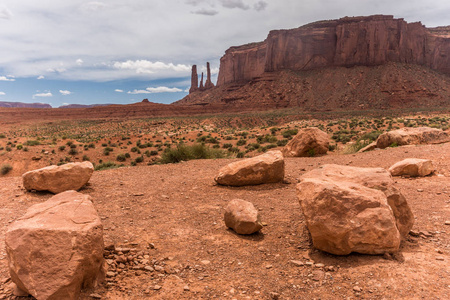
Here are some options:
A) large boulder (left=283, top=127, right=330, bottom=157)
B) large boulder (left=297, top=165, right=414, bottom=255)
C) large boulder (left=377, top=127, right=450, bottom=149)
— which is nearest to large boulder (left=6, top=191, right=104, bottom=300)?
large boulder (left=297, top=165, right=414, bottom=255)

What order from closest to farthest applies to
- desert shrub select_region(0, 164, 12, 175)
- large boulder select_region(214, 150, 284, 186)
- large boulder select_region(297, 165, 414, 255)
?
1. large boulder select_region(297, 165, 414, 255)
2. large boulder select_region(214, 150, 284, 186)
3. desert shrub select_region(0, 164, 12, 175)

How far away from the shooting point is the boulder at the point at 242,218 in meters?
5.04

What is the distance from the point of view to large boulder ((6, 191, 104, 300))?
3018mm

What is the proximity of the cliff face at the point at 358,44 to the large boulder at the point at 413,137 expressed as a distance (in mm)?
85049

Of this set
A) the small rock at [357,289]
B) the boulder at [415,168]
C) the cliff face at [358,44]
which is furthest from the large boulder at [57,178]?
the cliff face at [358,44]

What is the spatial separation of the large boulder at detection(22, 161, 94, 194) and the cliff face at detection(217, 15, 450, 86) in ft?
321

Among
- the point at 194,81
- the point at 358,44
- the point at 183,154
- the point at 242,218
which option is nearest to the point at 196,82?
the point at 194,81

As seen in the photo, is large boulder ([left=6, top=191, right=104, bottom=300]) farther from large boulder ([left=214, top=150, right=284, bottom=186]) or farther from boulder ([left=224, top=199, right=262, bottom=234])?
large boulder ([left=214, top=150, right=284, bottom=186])

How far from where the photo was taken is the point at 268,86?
93.4m

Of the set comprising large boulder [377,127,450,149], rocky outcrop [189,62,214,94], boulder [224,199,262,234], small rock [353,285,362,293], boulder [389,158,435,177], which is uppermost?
rocky outcrop [189,62,214,94]

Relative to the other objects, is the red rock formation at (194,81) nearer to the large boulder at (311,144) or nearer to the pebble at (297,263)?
the large boulder at (311,144)

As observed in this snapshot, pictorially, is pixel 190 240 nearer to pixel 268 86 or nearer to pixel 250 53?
pixel 268 86

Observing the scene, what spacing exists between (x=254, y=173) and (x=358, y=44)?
9905 cm

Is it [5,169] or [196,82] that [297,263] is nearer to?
[5,169]
